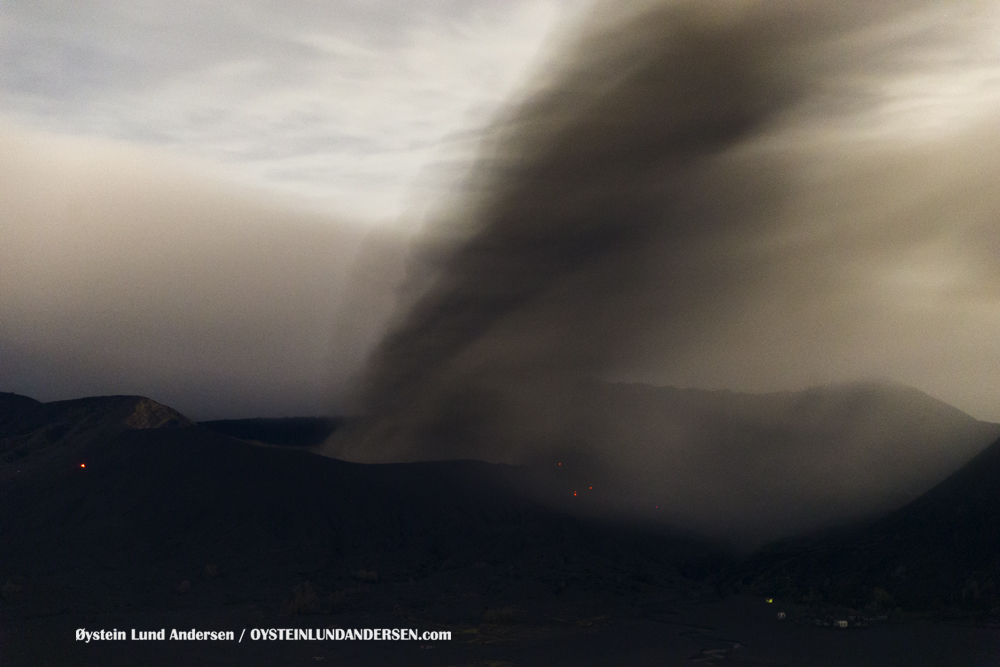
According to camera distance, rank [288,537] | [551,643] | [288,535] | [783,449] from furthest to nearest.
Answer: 1. [783,449]
2. [288,535]
3. [288,537]
4. [551,643]

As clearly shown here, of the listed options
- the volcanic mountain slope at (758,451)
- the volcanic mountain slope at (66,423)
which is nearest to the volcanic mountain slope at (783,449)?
the volcanic mountain slope at (758,451)

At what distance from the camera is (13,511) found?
130250 mm

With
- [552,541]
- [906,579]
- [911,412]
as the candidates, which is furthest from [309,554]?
[911,412]

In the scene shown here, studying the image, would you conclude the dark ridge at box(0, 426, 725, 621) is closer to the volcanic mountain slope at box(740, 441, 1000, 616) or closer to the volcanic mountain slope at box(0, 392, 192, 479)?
the volcanic mountain slope at box(0, 392, 192, 479)

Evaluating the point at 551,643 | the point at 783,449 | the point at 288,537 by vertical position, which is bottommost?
the point at 551,643

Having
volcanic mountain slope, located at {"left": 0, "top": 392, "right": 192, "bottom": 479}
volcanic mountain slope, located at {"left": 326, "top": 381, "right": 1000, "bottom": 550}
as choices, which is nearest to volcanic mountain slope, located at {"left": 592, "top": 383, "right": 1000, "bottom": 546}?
volcanic mountain slope, located at {"left": 326, "top": 381, "right": 1000, "bottom": 550}

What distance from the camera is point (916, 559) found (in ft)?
325

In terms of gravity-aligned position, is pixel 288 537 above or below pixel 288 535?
below

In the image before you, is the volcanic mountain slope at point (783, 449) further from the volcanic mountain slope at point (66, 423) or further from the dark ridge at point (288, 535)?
the volcanic mountain slope at point (66, 423)

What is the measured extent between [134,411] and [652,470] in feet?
303

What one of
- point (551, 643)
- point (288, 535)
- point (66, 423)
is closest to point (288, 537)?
point (288, 535)

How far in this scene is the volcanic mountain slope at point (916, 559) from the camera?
93.2 metres

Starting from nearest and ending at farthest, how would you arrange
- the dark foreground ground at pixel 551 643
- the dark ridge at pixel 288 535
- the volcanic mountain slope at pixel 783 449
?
the dark foreground ground at pixel 551 643 → the dark ridge at pixel 288 535 → the volcanic mountain slope at pixel 783 449

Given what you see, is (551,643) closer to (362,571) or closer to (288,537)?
(362,571)
